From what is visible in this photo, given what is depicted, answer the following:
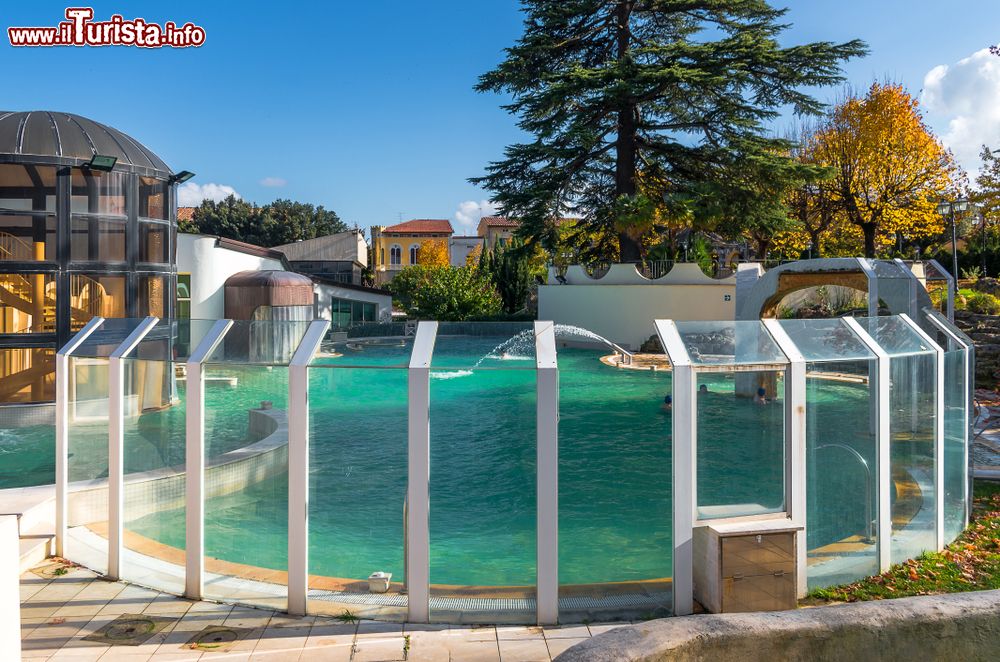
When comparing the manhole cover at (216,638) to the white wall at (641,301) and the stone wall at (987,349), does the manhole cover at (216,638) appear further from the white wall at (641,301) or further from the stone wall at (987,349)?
the white wall at (641,301)

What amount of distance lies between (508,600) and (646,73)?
25.0 meters

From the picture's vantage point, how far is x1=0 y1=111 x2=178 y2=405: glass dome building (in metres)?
12.1

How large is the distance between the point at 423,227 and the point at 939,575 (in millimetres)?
67297

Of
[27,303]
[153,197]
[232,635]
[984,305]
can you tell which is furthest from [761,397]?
[984,305]

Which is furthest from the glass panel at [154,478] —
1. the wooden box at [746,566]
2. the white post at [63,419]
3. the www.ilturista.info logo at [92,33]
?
the www.ilturista.info logo at [92,33]

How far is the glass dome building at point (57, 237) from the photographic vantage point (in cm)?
1210

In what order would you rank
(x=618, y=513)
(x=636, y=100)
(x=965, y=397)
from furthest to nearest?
(x=636, y=100) < (x=965, y=397) < (x=618, y=513)

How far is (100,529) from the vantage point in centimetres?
705

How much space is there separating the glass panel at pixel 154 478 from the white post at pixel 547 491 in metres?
3.03

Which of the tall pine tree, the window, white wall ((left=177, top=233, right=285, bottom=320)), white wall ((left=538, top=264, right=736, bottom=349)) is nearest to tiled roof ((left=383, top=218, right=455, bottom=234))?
the tall pine tree

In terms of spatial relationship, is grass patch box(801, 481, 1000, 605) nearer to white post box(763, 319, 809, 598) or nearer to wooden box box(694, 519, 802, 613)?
white post box(763, 319, 809, 598)

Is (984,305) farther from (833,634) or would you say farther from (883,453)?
(833,634)

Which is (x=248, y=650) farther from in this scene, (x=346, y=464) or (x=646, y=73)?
(x=646, y=73)

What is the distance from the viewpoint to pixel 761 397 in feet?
19.2
